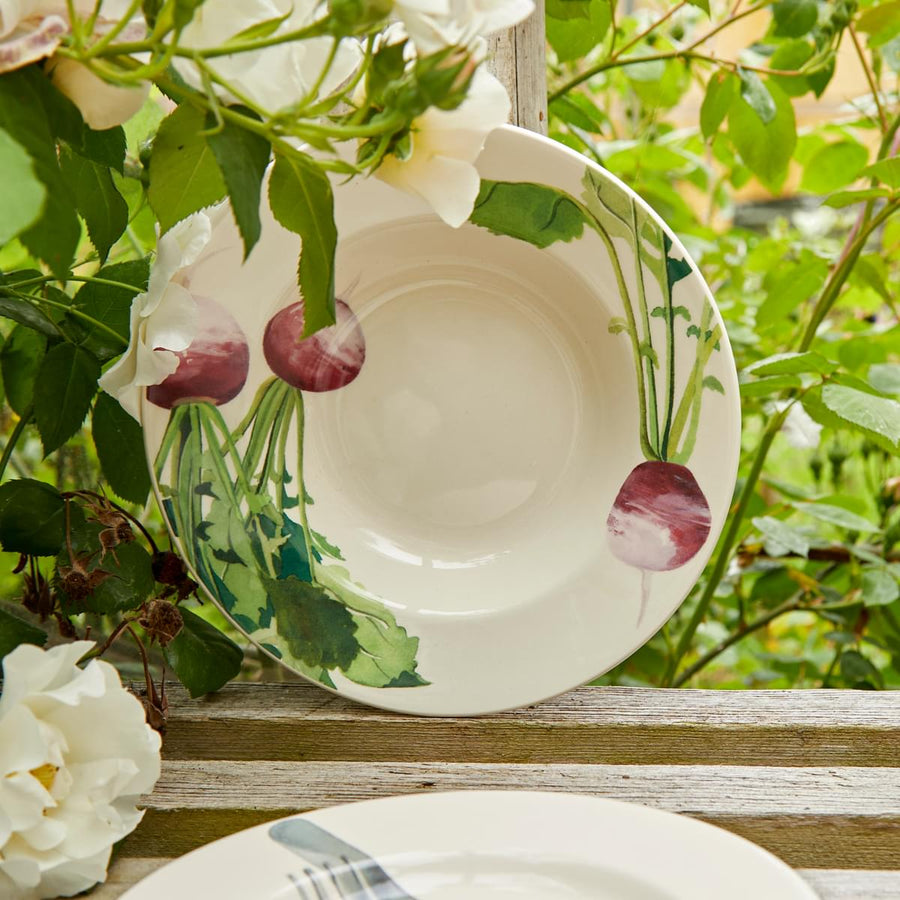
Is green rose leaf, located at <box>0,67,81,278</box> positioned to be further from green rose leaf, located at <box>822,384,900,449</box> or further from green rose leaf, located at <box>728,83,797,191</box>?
green rose leaf, located at <box>728,83,797,191</box>

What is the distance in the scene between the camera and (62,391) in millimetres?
491

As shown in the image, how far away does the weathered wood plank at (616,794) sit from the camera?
1.35 feet

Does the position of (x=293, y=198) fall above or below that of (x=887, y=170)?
below

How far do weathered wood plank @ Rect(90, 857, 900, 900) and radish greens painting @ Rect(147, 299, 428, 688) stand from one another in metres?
0.15

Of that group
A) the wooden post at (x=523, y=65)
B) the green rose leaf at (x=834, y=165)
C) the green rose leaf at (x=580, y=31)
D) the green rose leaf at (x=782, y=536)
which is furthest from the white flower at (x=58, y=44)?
the green rose leaf at (x=834, y=165)

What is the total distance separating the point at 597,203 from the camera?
0.50 meters

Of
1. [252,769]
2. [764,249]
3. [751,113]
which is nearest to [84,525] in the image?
[252,769]

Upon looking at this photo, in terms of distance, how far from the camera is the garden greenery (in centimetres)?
30

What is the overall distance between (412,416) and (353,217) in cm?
11

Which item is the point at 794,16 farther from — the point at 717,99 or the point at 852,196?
the point at 852,196

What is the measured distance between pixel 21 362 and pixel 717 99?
52 cm

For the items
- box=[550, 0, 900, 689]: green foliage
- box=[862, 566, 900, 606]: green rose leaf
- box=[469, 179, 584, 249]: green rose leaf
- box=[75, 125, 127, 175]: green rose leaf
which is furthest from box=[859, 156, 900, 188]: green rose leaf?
box=[75, 125, 127, 175]: green rose leaf

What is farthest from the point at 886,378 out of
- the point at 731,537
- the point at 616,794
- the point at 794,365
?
the point at 616,794

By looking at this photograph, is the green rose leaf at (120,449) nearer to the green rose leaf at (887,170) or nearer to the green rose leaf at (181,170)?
the green rose leaf at (181,170)
